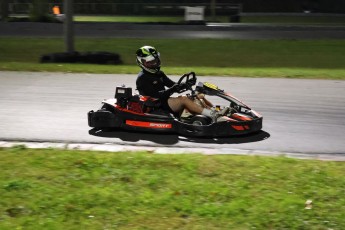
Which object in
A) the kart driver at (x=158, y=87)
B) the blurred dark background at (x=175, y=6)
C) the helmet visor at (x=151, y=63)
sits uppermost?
the blurred dark background at (x=175, y=6)

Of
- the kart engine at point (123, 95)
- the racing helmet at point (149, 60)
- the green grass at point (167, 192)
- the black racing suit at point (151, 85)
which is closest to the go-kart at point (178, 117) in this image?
the kart engine at point (123, 95)

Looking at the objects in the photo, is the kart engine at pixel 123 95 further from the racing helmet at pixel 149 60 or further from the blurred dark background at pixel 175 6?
the blurred dark background at pixel 175 6

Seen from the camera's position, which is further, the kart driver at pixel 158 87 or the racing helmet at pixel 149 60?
the racing helmet at pixel 149 60

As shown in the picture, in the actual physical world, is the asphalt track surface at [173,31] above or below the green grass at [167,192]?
above

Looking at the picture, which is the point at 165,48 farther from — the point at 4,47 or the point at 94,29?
the point at 94,29

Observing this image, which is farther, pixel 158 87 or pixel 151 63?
pixel 158 87

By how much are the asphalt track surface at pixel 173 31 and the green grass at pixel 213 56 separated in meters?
2.23

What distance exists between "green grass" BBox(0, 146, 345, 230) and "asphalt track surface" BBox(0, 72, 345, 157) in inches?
48.3

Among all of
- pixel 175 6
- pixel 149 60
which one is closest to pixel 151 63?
pixel 149 60

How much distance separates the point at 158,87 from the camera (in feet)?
28.9

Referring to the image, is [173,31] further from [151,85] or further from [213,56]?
[151,85]

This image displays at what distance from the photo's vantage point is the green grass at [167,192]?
17.0ft

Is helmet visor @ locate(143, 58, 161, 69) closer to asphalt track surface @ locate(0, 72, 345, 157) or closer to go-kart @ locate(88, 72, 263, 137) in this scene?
go-kart @ locate(88, 72, 263, 137)

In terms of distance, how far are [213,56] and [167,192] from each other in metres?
14.1
